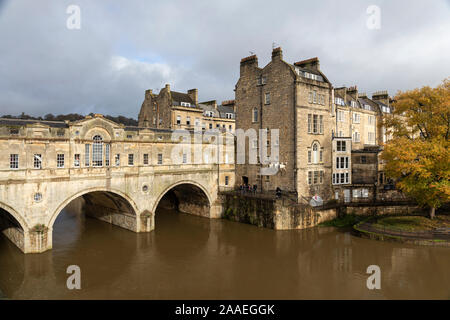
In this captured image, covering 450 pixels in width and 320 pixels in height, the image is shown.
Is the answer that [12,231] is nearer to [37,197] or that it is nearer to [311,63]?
[37,197]

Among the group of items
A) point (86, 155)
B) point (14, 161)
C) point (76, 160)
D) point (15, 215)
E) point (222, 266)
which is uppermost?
point (86, 155)

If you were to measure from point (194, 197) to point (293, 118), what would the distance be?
1468cm

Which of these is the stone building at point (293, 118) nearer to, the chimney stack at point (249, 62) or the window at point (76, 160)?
the chimney stack at point (249, 62)

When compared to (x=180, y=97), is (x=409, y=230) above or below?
below

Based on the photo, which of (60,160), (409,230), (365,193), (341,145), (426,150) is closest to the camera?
(60,160)

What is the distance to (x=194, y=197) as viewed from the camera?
35.6m

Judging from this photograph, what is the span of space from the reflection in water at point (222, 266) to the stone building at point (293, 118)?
5.64 m

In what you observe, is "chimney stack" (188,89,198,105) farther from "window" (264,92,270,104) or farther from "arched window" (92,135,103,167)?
"arched window" (92,135,103,167)

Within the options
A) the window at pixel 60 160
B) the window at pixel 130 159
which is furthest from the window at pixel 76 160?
the window at pixel 130 159

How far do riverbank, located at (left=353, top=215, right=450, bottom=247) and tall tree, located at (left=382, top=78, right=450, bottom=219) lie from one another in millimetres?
1707

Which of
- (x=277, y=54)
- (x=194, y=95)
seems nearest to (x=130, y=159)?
(x=277, y=54)

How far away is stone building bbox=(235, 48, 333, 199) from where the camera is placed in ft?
98.9
